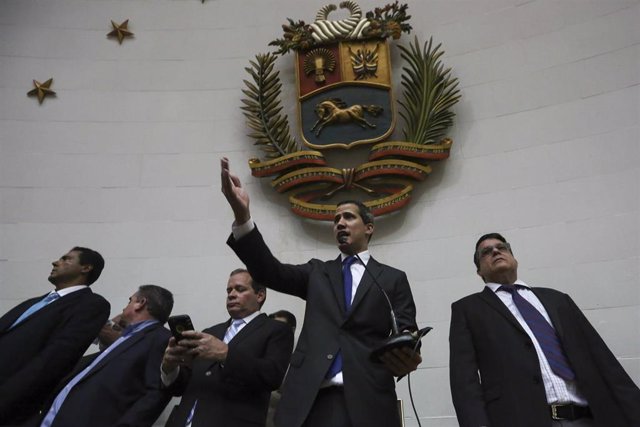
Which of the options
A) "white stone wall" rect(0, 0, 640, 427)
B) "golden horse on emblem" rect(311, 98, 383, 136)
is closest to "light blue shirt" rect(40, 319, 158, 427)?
"white stone wall" rect(0, 0, 640, 427)

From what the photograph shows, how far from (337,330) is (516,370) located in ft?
2.18

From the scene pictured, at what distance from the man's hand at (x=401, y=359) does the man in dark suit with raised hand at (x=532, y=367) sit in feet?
1.30

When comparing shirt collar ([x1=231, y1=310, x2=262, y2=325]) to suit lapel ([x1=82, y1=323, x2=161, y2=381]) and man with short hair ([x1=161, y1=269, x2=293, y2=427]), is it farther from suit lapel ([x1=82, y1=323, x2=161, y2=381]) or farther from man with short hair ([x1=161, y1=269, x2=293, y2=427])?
suit lapel ([x1=82, y1=323, x2=161, y2=381])

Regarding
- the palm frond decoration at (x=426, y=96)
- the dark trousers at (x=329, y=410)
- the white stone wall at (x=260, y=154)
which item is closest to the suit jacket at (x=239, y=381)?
the dark trousers at (x=329, y=410)

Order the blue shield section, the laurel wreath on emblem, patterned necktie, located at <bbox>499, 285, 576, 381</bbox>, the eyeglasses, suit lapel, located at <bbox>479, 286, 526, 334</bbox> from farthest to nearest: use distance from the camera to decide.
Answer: the blue shield section < the laurel wreath on emblem < the eyeglasses < suit lapel, located at <bbox>479, 286, 526, 334</bbox> < patterned necktie, located at <bbox>499, 285, 576, 381</bbox>

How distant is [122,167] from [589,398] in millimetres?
3321

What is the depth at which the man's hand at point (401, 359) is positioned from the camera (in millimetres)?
1692

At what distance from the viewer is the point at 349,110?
3975mm

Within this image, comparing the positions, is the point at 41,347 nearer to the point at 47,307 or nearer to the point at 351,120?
the point at 47,307

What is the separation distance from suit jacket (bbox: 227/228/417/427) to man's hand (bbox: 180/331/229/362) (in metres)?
0.30

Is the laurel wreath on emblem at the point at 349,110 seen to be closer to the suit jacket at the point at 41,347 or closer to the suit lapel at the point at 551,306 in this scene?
the suit lapel at the point at 551,306

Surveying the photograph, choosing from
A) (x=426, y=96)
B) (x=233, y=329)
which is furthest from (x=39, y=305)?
(x=426, y=96)

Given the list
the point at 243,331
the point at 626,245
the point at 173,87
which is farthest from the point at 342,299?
the point at 173,87

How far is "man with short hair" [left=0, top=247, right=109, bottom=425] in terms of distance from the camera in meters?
2.32
